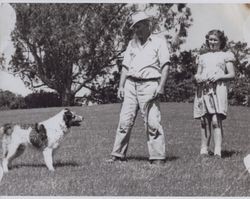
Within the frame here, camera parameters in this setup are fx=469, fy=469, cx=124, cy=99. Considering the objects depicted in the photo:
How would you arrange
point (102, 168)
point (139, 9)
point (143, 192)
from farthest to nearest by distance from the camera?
point (139, 9) < point (102, 168) < point (143, 192)

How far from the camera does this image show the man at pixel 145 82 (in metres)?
4.09

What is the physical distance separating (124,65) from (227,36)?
3.46 feet

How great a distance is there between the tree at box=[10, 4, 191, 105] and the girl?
446 millimetres

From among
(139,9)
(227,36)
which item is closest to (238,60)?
(227,36)

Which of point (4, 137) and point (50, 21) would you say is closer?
point (4, 137)

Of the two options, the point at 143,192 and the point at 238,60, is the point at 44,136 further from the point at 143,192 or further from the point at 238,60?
the point at 238,60

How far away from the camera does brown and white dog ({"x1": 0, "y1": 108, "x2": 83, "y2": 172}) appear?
417 centimetres

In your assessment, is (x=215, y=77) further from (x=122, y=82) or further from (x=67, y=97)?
(x=67, y=97)

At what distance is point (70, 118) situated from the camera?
14.0 feet

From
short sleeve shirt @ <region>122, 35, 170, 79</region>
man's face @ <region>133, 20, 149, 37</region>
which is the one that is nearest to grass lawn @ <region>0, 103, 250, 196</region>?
short sleeve shirt @ <region>122, 35, 170, 79</region>

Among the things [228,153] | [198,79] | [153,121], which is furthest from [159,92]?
[228,153]

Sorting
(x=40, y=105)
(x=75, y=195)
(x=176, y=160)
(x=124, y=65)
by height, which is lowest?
(x=75, y=195)

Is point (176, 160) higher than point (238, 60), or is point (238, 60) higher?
point (238, 60)

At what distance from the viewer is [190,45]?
456 centimetres
